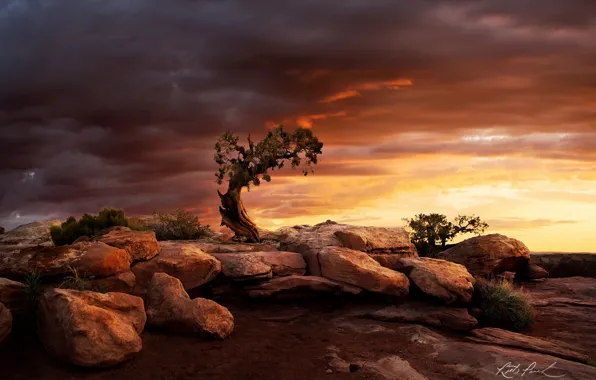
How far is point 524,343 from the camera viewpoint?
15.5 metres

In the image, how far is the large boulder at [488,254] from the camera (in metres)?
25.3

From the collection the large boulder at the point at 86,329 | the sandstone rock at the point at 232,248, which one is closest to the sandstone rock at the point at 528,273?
the sandstone rock at the point at 232,248

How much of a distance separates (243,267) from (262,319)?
7.48 feet

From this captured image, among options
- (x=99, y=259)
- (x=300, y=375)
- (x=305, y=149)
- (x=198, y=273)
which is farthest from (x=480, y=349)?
(x=305, y=149)

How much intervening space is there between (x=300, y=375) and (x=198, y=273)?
21.0ft

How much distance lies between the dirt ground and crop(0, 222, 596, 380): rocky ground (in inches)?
2.0

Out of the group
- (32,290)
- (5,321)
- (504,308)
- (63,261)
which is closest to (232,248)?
(63,261)

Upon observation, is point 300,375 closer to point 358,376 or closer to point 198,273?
point 358,376

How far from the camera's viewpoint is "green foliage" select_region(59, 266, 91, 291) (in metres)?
14.4

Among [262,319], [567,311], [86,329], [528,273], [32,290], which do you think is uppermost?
[32,290]

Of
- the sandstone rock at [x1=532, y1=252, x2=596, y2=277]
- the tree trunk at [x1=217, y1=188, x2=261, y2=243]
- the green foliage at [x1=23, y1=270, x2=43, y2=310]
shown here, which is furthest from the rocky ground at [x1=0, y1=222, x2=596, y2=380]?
the sandstone rock at [x1=532, y1=252, x2=596, y2=277]

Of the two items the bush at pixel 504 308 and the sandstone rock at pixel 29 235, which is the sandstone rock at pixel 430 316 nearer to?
the bush at pixel 504 308

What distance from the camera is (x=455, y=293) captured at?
18703mm

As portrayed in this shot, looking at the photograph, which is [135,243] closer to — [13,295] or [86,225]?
[13,295]
